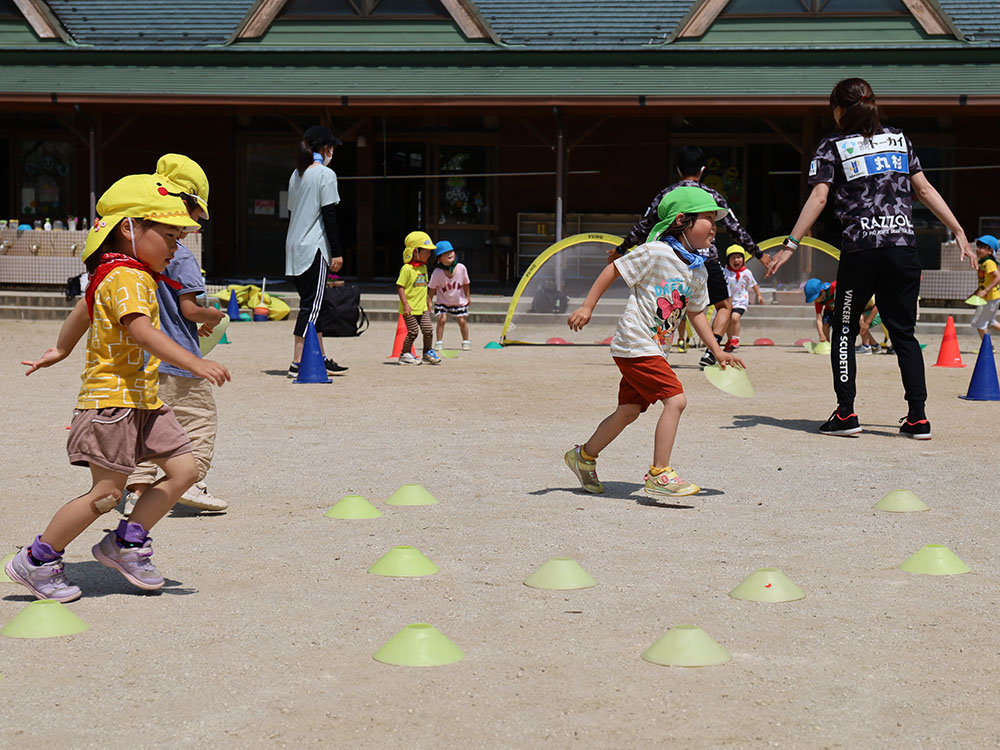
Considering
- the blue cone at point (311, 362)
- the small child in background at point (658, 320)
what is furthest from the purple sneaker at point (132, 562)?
the blue cone at point (311, 362)

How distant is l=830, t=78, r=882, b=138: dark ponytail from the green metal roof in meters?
12.0

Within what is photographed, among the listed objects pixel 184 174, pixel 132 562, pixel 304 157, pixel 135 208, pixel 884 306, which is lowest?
pixel 132 562

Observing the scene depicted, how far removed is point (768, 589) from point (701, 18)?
19.8 metres

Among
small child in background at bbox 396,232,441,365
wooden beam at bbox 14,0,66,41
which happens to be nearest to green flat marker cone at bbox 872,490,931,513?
small child in background at bbox 396,232,441,365

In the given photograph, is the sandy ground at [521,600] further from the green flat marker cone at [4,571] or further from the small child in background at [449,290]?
the small child in background at [449,290]

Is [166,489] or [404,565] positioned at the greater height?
[166,489]

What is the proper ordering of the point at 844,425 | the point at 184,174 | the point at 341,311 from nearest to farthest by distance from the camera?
the point at 184,174 → the point at 844,425 → the point at 341,311

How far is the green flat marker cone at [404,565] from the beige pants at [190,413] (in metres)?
1.34

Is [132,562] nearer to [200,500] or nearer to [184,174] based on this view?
[200,500]

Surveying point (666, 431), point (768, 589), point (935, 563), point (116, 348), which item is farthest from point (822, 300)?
point (116, 348)

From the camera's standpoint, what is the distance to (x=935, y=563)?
542 cm

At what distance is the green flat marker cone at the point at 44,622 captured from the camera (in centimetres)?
444

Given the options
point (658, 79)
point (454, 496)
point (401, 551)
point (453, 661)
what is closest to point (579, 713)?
point (453, 661)

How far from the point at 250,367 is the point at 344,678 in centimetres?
939
